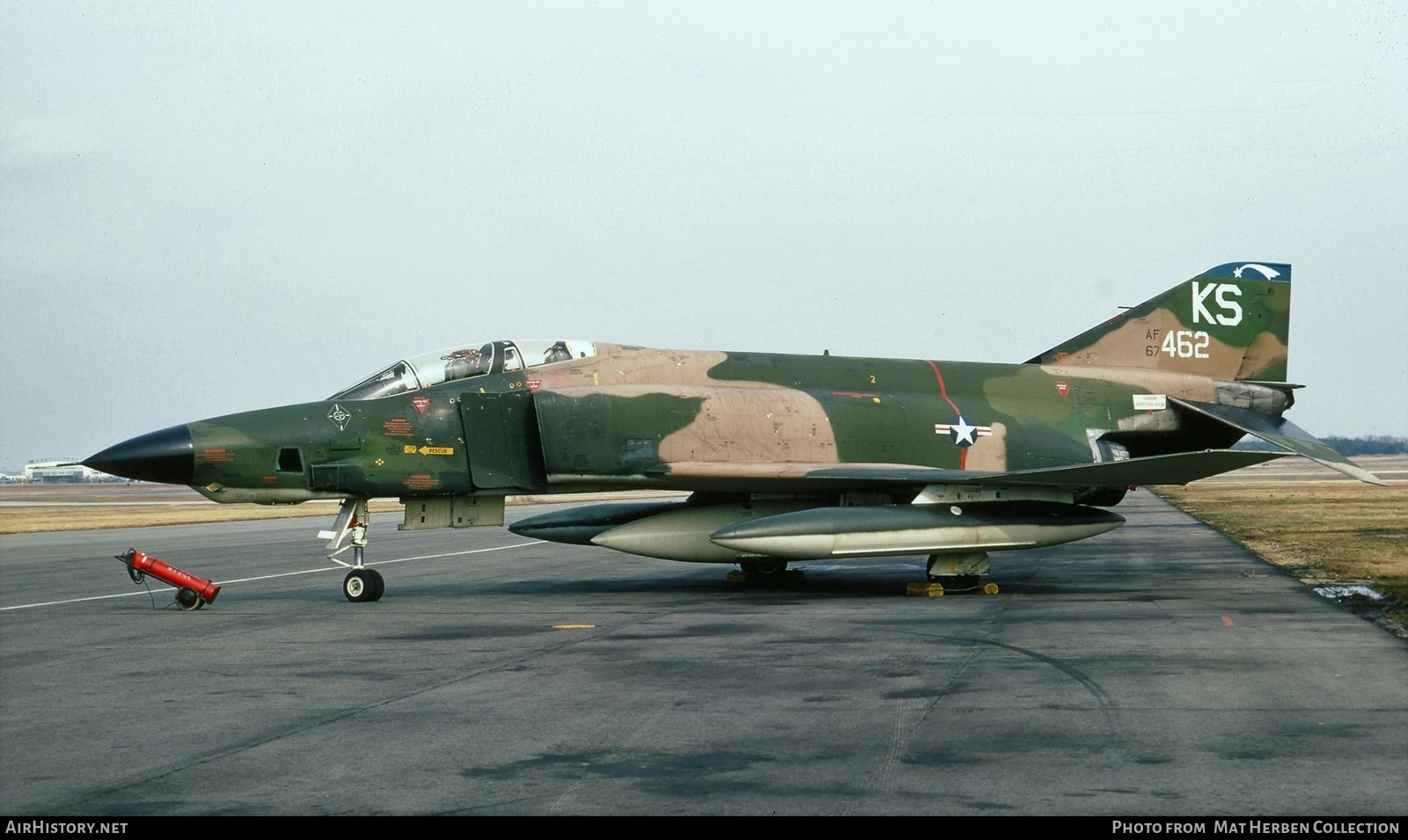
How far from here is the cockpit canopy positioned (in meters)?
16.1

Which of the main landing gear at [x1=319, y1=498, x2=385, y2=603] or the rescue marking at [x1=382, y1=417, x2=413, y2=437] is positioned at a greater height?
the rescue marking at [x1=382, y1=417, x2=413, y2=437]

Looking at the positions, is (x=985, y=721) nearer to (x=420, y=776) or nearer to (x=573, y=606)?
(x=420, y=776)

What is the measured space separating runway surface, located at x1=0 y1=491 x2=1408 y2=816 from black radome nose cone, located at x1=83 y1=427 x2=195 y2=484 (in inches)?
64.4

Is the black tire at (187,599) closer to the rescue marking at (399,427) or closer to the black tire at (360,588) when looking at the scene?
the black tire at (360,588)

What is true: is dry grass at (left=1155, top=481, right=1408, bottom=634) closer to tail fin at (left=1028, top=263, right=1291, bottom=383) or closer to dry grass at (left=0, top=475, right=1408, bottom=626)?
dry grass at (left=0, top=475, right=1408, bottom=626)

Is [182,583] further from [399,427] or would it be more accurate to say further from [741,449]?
[741,449]

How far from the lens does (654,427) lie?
656 inches

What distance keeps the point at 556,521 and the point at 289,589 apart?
389 centimetres

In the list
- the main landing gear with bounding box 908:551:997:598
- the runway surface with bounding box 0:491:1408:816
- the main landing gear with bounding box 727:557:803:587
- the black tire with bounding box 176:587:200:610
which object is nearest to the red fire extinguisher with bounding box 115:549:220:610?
the black tire with bounding box 176:587:200:610

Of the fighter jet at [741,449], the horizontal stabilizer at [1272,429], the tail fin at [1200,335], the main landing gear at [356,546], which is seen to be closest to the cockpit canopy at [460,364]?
the fighter jet at [741,449]

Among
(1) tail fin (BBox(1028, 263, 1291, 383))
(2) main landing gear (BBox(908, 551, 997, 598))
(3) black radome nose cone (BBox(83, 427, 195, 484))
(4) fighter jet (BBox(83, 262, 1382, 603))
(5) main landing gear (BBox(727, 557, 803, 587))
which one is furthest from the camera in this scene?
(1) tail fin (BBox(1028, 263, 1291, 383))

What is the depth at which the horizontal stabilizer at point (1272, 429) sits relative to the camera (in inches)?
665

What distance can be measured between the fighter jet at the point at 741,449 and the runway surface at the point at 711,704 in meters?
0.93

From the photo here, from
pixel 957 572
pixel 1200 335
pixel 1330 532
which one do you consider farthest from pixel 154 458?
pixel 1330 532
